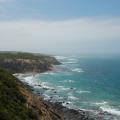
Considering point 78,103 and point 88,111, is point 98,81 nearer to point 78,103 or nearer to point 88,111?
point 78,103

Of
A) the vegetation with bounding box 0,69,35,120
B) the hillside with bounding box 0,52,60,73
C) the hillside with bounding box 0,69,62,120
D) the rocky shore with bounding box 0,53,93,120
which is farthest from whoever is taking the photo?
the hillside with bounding box 0,52,60,73

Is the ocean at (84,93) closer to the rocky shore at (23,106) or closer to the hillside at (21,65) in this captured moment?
the rocky shore at (23,106)

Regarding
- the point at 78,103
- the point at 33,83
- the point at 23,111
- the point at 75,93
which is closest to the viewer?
the point at 23,111

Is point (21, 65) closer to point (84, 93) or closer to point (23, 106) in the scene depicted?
point (84, 93)

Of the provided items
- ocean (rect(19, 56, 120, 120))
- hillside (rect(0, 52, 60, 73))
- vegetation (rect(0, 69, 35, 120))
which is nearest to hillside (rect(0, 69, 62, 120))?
vegetation (rect(0, 69, 35, 120))

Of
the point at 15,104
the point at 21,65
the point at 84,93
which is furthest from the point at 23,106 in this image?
the point at 21,65

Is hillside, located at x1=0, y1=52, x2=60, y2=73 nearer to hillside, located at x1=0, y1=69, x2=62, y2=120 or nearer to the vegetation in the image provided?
hillside, located at x1=0, y1=69, x2=62, y2=120

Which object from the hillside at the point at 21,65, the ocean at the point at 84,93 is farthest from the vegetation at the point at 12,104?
the hillside at the point at 21,65

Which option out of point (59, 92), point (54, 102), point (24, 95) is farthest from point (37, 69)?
point (24, 95)
